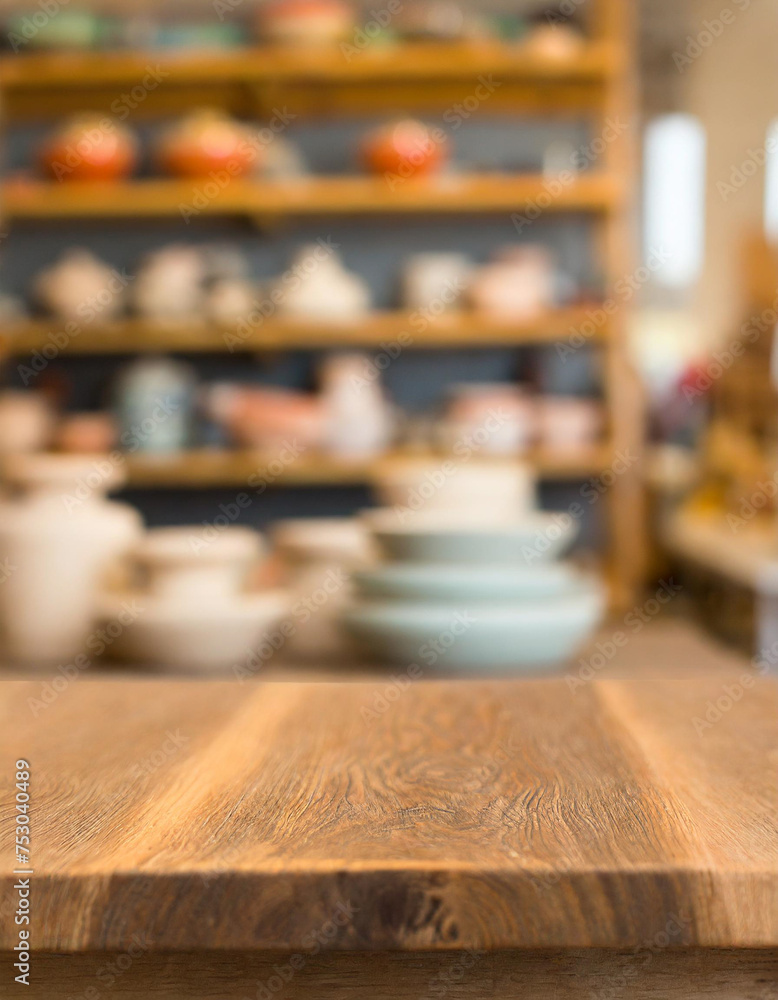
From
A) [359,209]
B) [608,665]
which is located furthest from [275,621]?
[359,209]

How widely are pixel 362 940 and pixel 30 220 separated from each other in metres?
2.90

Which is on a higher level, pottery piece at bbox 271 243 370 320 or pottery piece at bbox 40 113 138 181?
pottery piece at bbox 40 113 138 181

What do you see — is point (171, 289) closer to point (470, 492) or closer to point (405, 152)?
point (405, 152)

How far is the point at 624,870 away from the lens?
45 cm

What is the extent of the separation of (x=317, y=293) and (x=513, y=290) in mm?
476

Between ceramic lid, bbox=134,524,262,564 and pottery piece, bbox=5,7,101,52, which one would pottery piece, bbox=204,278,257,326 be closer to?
pottery piece, bbox=5,7,101,52

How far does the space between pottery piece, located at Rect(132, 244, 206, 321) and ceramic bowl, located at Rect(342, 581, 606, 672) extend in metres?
1.81

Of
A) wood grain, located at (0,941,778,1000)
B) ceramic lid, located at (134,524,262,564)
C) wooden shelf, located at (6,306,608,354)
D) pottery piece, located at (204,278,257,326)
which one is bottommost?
ceramic lid, located at (134,524,262,564)

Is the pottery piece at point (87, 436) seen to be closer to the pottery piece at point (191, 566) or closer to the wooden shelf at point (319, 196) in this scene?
the wooden shelf at point (319, 196)

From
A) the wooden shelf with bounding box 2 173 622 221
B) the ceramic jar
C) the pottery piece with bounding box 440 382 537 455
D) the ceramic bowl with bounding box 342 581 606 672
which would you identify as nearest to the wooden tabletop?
the ceramic bowl with bounding box 342 581 606 672

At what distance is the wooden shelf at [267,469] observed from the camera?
277 cm

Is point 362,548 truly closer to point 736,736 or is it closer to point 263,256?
point 736,736

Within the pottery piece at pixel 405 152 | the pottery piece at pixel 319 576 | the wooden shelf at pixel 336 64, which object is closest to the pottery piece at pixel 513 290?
the pottery piece at pixel 405 152

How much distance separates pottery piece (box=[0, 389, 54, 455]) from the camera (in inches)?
109
